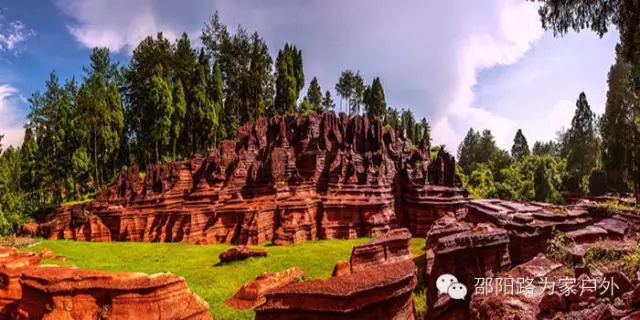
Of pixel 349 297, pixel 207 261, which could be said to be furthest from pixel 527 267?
pixel 207 261

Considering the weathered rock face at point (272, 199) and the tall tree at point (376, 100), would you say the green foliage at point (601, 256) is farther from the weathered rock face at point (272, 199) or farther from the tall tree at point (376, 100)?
the tall tree at point (376, 100)

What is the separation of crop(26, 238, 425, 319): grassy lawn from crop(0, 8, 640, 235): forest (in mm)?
10927

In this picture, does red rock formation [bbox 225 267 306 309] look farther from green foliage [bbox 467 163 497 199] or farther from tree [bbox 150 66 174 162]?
green foliage [bbox 467 163 497 199]

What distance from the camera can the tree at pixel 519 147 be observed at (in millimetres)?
80250

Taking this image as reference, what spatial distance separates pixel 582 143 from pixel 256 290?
188 ft

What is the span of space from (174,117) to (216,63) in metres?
10.3

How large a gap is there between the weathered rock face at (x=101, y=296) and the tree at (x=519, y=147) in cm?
8527

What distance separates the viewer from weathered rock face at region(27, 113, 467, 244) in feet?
86.6

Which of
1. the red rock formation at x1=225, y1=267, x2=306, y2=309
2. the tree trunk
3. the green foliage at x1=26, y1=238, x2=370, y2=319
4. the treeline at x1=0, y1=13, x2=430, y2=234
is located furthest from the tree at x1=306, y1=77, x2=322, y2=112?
the red rock formation at x1=225, y1=267, x2=306, y2=309

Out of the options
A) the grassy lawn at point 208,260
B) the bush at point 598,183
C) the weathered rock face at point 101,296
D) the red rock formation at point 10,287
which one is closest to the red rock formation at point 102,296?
the weathered rock face at point 101,296

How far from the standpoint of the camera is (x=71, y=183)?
1532 inches

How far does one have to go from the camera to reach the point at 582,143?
171 feet

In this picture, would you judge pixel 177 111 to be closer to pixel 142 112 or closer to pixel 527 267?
pixel 142 112

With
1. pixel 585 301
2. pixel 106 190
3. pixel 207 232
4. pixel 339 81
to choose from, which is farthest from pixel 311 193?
pixel 339 81
